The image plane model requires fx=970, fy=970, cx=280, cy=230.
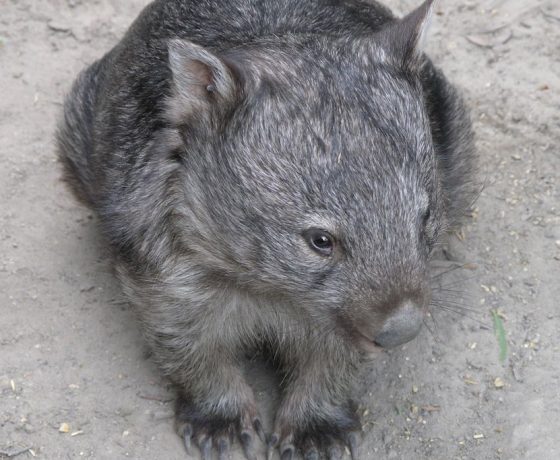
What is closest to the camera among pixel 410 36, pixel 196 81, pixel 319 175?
pixel 319 175

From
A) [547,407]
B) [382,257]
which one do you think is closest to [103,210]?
[382,257]

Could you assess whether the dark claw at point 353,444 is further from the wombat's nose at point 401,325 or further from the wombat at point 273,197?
the wombat's nose at point 401,325

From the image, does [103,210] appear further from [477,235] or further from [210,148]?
[477,235]

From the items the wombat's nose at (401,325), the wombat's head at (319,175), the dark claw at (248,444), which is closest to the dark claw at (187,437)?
the dark claw at (248,444)

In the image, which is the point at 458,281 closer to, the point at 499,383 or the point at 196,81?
the point at 499,383

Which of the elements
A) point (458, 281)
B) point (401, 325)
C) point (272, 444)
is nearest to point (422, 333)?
point (458, 281)
